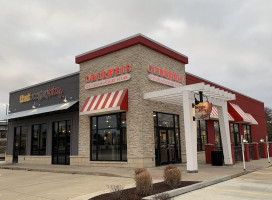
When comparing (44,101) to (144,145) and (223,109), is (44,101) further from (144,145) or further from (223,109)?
(223,109)

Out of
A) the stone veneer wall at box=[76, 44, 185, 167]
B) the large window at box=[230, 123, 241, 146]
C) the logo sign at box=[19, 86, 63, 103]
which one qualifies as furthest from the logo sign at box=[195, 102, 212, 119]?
the large window at box=[230, 123, 241, 146]

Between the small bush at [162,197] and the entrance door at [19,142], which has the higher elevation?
the entrance door at [19,142]

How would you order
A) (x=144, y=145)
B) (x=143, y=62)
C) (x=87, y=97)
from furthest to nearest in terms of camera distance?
(x=87, y=97) < (x=143, y=62) < (x=144, y=145)

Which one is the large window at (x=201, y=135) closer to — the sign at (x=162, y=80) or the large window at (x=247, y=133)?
the sign at (x=162, y=80)

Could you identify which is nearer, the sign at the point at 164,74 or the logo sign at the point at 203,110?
the logo sign at the point at 203,110

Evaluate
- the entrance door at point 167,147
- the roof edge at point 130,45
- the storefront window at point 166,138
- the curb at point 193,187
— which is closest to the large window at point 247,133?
the roof edge at point 130,45

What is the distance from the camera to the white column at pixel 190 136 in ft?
40.8

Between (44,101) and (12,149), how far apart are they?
6553mm

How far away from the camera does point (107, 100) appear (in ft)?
53.6

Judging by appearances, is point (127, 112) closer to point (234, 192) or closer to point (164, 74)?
point (164, 74)

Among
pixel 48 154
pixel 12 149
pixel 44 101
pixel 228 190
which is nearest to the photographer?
pixel 228 190

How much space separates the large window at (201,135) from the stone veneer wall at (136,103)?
3465mm

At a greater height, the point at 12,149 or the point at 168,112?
the point at 168,112

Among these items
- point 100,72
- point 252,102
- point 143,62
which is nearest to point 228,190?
point 143,62
